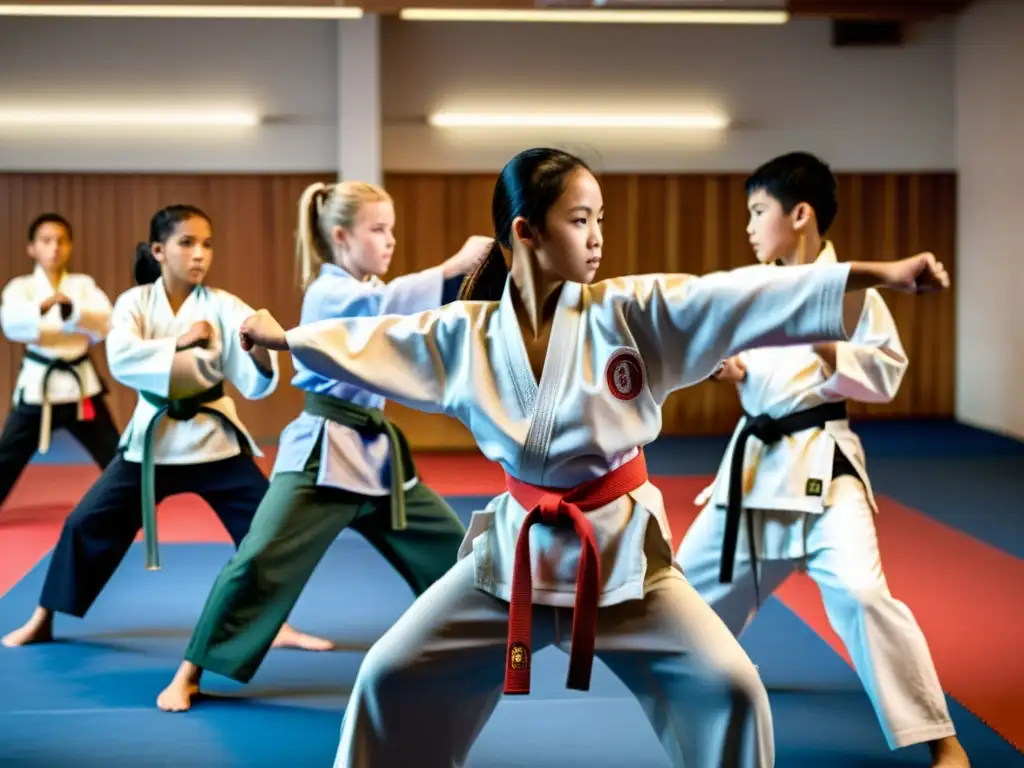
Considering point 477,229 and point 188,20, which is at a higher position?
point 188,20

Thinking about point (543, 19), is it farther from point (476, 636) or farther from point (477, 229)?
point (476, 636)

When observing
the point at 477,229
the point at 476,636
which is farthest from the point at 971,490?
the point at 476,636

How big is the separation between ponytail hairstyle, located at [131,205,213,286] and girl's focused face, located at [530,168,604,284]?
187 cm

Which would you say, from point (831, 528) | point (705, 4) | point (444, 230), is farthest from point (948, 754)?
point (444, 230)

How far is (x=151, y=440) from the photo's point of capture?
138 inches

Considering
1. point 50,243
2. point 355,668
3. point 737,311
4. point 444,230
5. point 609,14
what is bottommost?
point 355,668

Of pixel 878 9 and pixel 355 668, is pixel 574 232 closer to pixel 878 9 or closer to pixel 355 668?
pixel 355 668

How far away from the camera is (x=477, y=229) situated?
8.94 m

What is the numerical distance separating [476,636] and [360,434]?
1318 mm

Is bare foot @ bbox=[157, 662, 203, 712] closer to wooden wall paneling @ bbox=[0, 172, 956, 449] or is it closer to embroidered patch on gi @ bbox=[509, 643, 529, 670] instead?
embroidered patch on gi @ bbox=[509, 643, 529, 670]

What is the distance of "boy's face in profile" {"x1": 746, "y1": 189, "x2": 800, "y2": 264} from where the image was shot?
9.76 ft

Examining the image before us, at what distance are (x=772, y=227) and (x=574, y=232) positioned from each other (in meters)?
1.08

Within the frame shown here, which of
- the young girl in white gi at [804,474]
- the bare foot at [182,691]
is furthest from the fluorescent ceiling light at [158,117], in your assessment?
the young girl in white gi at [804,474]

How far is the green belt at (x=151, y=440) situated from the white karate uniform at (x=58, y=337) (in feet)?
6.38
